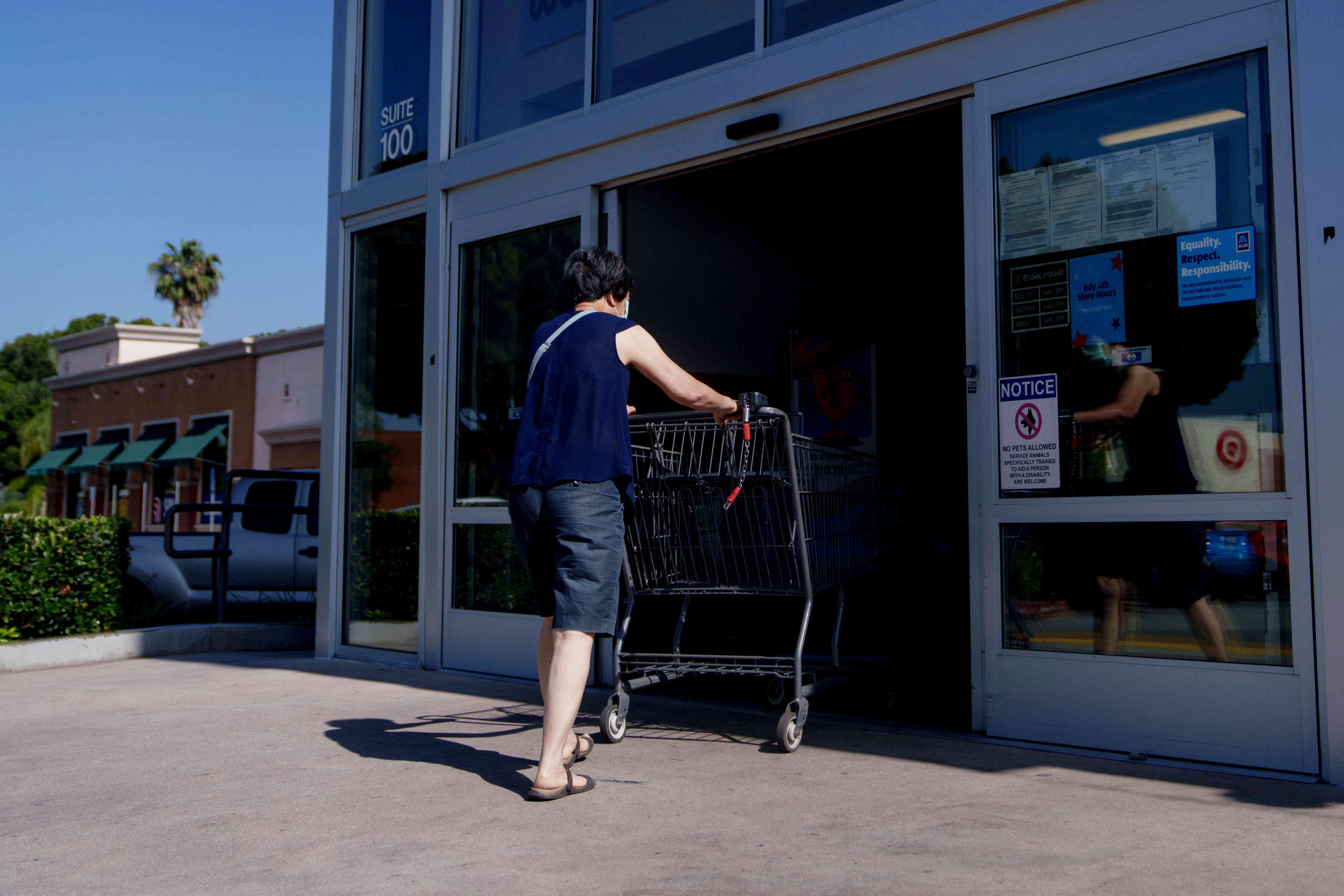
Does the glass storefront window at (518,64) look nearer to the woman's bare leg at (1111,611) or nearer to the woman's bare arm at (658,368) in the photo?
the woman's bare arm at (658,368)

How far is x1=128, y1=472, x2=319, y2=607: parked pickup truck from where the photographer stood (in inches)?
384

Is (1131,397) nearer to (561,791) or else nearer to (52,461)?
(561,791)

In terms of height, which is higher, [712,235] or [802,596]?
[712,235]

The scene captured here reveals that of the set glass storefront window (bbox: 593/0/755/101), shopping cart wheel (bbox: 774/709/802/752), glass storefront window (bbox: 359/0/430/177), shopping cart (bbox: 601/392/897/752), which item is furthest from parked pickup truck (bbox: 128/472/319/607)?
shopping cart wheel (bbox: 774/709/802/752)

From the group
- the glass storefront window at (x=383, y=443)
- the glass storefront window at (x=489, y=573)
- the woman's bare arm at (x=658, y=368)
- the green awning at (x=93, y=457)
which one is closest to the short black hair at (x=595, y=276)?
the woman's bare arm at (x=658, y=368)

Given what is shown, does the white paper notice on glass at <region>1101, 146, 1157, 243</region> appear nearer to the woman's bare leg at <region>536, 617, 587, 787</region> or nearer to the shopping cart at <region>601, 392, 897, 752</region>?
the shopping cart at <region>601, 392, 897, 752</region>

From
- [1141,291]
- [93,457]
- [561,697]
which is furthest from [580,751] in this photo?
[93,457]

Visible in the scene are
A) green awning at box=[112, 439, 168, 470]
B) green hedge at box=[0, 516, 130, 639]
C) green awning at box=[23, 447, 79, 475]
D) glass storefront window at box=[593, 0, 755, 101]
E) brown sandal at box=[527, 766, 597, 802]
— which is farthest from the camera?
green awning at box=[23, 447, 79, 475]

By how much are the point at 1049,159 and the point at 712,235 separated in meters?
3.85

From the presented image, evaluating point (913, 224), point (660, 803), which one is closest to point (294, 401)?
point (913, 224)

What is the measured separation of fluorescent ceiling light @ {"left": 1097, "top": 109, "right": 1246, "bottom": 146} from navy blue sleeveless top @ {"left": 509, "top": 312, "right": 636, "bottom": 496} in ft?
7.26

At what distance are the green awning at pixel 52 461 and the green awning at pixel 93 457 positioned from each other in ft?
0.90

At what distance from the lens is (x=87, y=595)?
28.4 ft

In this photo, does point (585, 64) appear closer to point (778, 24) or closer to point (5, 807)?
point (778, 24)
